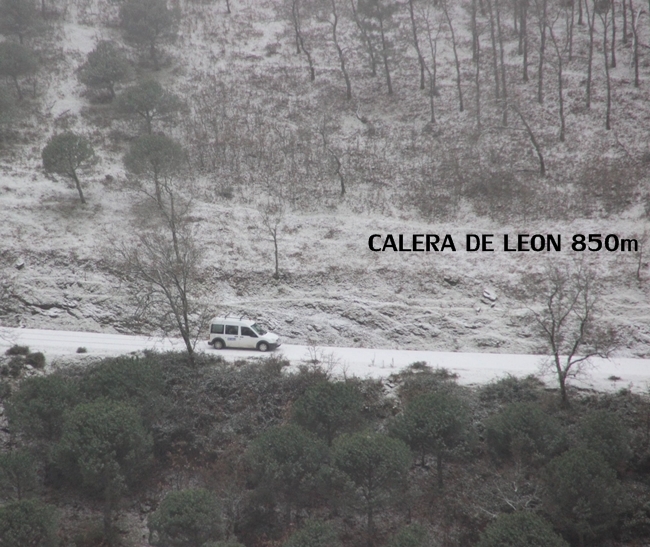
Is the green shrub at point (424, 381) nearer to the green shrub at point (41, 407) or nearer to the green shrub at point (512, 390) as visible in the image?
the green shrub at point (512, 390)

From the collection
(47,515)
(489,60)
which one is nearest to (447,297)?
(47,515)

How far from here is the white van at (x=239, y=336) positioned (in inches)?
1017

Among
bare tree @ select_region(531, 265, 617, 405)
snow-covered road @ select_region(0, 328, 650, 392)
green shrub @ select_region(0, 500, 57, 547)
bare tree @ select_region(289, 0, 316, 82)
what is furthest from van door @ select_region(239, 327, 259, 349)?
bare tree @ select_region(289, 0, 316, 82)

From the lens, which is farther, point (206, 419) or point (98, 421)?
point (206, 419)

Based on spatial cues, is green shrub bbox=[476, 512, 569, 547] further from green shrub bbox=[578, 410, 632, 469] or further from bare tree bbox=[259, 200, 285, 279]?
bare tree bbox=[259, 200, 285, 279]

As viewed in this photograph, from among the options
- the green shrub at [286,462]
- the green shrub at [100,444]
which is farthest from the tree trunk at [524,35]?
the green shrub at [100,444]

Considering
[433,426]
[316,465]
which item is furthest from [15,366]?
[433,426]

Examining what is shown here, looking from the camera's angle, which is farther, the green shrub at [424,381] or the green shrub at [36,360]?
the green shrub at [36,360]

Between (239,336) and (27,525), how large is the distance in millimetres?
12282

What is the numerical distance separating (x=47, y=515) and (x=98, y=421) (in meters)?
3.20

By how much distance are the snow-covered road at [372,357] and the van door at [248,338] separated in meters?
0.31

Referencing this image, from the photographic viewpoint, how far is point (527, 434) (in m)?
18.9

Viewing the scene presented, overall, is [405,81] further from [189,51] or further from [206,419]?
[206,419]

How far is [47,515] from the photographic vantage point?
15438mm
